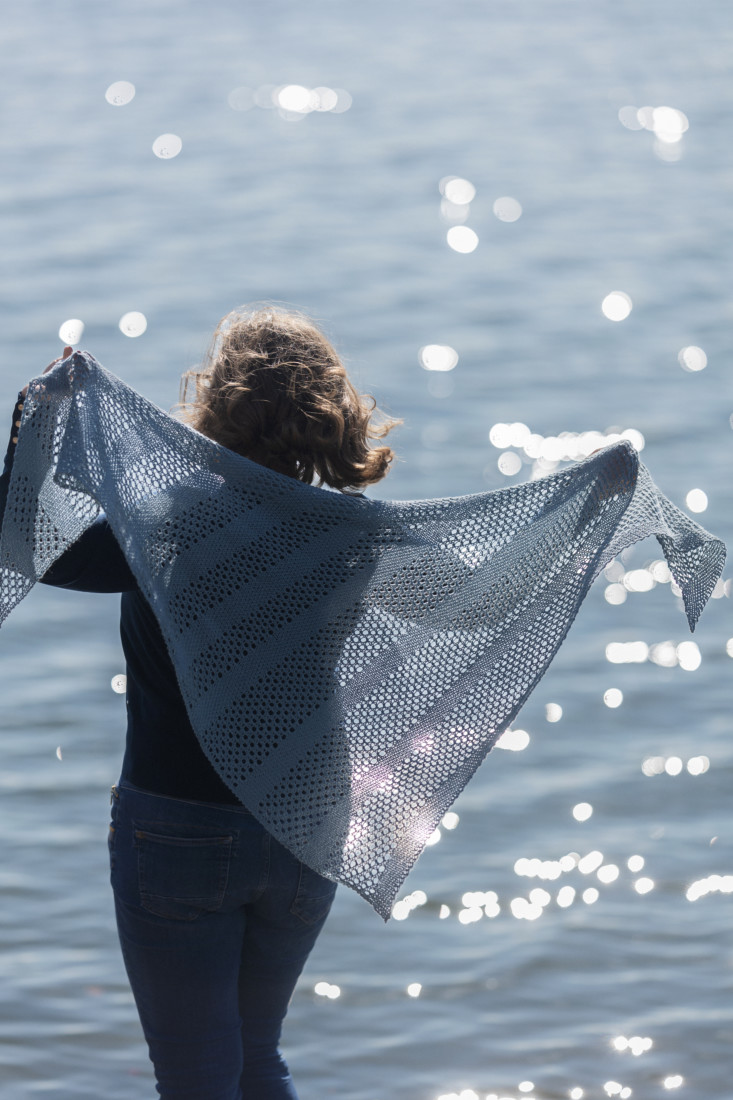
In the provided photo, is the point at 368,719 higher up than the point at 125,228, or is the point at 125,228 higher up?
the point at 125,228

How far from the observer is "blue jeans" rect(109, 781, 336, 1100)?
185 centimetres

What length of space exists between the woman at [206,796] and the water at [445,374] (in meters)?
1.05

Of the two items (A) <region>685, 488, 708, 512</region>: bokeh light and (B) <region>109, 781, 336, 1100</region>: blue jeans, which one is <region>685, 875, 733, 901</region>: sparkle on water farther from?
(A) <region>685, 488, 708, 512</region>: bokeh light

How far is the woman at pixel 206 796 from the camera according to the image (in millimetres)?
1848

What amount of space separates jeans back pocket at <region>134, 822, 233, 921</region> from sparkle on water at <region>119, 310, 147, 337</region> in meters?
5.27

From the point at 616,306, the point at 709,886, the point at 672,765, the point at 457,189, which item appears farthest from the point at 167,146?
the point at 709,886

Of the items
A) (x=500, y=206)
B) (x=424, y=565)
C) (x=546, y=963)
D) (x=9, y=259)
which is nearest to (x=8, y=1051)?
(x=546, y=963)

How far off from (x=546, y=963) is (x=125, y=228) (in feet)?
20.0

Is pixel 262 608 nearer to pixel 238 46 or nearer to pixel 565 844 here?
pixel 565 844

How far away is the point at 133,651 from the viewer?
1911mm

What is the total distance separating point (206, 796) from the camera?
187cm

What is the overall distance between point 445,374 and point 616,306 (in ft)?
4.10

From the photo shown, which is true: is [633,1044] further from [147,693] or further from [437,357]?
[437,357]

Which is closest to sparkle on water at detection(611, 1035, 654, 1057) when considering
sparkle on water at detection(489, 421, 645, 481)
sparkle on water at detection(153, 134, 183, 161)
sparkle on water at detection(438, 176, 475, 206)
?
sparkle on water at detection(489, 421, 645, 481)
